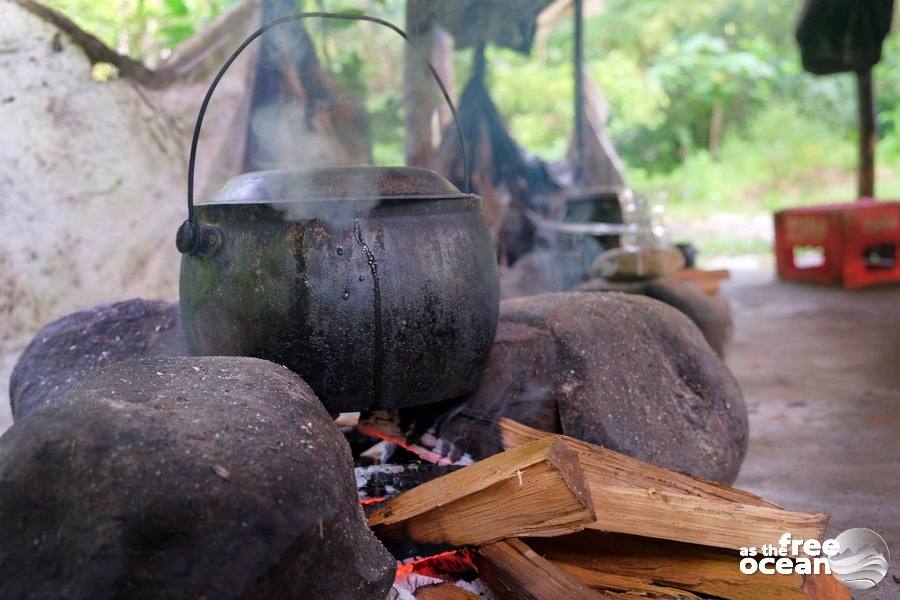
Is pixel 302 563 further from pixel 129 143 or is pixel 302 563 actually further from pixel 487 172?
pixel 487 172

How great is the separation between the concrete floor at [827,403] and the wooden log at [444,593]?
3.27ft

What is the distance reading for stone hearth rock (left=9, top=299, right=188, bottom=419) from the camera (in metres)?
2.82

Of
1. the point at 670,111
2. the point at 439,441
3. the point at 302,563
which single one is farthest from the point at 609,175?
the point at 670,111

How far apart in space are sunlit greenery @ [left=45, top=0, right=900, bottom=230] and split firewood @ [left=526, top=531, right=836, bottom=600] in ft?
32.7

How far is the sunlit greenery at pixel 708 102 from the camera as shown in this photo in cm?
1470

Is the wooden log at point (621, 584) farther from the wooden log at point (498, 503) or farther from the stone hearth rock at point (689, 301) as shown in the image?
the stone hearth rock at point (689, 301)

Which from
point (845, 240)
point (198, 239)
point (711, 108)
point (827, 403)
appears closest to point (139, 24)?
point (198, 239)

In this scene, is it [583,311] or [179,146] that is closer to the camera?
[583,311]

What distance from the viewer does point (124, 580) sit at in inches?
53.6

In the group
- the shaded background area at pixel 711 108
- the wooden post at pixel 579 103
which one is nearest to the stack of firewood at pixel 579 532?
the wooden post at pixel 579 103

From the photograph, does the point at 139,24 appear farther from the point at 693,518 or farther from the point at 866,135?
the point at 866,135

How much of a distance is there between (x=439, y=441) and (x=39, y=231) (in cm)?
296

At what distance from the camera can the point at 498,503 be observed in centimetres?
191

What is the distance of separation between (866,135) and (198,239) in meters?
8.54
